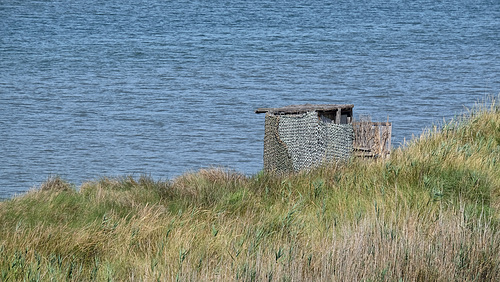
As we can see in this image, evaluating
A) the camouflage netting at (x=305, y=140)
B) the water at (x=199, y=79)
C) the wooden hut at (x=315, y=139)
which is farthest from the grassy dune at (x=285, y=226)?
the water at (x=199, y=79)

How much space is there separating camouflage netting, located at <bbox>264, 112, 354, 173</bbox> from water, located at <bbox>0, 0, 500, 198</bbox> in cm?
395

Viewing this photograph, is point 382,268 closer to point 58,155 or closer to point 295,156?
point 295,156

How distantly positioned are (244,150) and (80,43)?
2642 centimetres

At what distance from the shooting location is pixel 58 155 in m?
16.0

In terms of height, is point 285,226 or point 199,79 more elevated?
point 199,79

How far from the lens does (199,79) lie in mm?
28438

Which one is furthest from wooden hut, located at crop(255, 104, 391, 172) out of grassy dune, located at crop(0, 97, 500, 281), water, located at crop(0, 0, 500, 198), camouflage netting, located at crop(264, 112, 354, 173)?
water, located at crop(0, 0, 500, 198)

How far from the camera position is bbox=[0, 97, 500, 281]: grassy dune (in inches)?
179

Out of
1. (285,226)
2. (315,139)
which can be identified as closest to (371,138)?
(315,139)

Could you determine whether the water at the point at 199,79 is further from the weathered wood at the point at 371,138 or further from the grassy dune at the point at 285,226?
the grassy dune at the point at 285,226

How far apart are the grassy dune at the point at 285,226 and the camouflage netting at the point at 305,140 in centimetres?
117

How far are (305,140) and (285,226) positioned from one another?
450 centimetres

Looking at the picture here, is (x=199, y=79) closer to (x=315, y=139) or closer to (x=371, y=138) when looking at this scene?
(x=371, y=138)

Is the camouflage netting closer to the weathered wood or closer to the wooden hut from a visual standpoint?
the wooden hut
